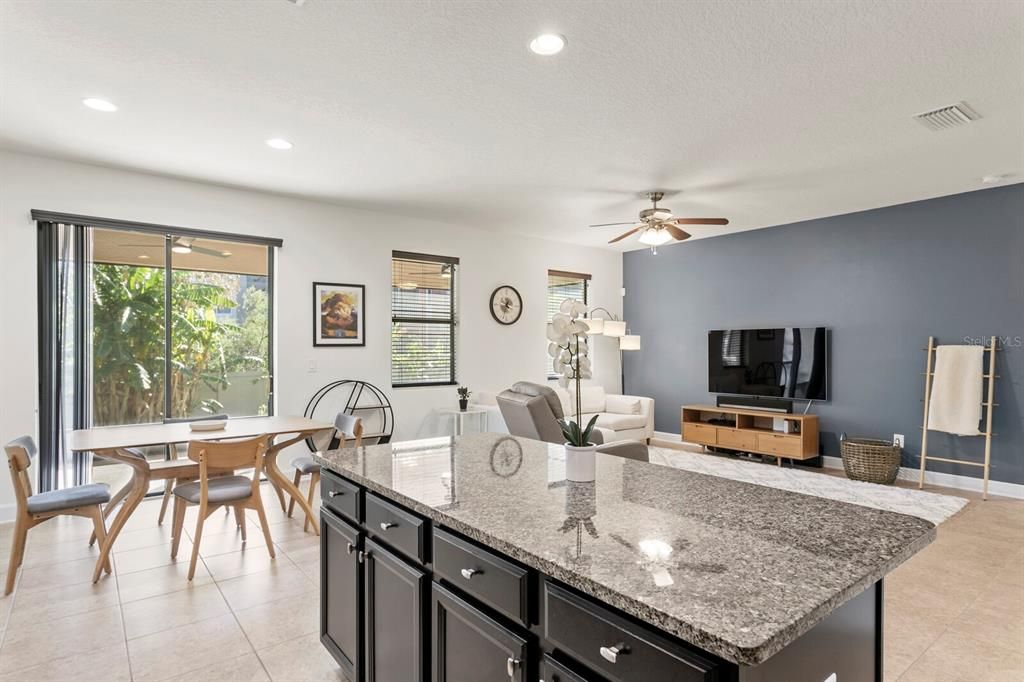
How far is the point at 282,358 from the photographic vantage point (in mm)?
5199

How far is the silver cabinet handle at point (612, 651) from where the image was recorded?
0.95m

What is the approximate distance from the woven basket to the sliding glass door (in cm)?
560

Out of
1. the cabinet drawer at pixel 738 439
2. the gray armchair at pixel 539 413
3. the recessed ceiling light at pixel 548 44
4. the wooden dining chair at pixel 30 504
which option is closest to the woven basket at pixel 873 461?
the cabinet drawer at pixel 738 439

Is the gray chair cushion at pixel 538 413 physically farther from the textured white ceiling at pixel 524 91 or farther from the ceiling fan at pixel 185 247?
the ceiling fan at pixel 185 247

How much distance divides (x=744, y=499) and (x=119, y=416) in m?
4.99

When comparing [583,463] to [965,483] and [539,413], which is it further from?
[965,483]

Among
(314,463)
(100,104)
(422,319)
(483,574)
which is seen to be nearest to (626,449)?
(314,463)

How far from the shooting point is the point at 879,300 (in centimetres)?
562

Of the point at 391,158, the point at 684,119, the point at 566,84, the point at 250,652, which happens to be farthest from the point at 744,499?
the point at 391,158

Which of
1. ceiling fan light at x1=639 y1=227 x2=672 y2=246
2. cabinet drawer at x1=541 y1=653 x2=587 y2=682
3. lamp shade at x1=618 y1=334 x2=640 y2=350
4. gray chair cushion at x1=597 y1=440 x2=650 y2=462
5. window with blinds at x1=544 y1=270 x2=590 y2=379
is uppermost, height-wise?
ceiling fan light at x1=639 y1=227 x2=672 y2=246

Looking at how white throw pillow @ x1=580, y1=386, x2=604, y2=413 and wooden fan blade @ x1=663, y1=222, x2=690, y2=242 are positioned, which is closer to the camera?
wooden fan blade @ x1=663, y1=222, x2=690, y2=242

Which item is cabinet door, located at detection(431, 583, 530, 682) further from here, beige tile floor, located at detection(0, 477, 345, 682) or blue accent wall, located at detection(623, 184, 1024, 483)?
blue accent wall, located at detection(623, 184, 1024, 483)

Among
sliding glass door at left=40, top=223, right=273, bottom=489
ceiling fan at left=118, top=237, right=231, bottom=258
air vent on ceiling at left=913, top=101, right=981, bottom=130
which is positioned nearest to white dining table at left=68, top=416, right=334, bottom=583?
sliding glass door at left=40, top=223, right=273, bottom=489

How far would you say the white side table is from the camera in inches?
235
